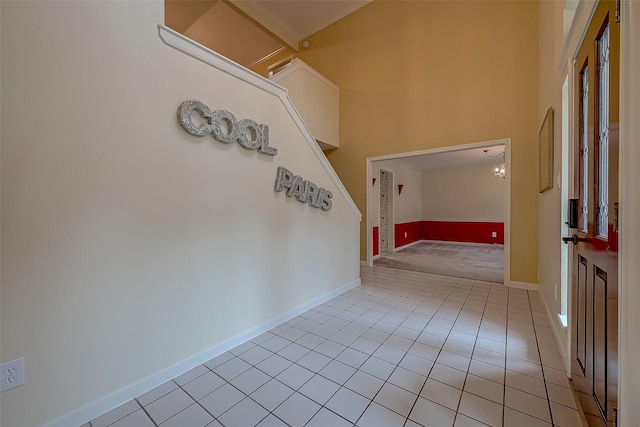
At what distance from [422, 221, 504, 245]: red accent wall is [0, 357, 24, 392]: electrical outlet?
909 centimetres

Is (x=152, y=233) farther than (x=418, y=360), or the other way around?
(x=418, y=360)

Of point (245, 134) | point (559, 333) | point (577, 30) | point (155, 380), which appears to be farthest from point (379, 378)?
point (577, 30)

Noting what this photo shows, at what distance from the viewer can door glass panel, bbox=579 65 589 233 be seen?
4.29 feet

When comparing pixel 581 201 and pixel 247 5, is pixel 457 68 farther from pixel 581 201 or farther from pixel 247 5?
pixel 247 5

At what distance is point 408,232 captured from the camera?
25.3 feet

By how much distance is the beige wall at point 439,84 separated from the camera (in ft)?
11.4

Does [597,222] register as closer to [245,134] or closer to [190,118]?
[245,134]

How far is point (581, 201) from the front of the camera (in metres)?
1.43

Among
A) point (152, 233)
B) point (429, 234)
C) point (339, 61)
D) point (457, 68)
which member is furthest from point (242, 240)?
point (429, 234)

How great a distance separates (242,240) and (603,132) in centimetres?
226

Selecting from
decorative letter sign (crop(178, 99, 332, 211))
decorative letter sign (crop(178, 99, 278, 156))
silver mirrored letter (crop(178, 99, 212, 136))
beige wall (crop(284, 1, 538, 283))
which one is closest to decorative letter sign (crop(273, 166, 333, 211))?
decorative letter sign (crop(178, 99, 332, 211))

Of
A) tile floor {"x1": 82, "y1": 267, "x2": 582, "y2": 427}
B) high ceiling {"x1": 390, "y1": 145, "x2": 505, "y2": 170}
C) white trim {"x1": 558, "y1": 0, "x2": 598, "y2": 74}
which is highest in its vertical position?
high ceiling {"x1": 390, "y1": 145, "x2": 505, "y2": 170}

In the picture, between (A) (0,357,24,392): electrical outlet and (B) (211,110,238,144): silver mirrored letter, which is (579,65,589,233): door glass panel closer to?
(B) (211,110,238,144): silver mirrored letter

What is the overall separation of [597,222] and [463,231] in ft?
25.0
